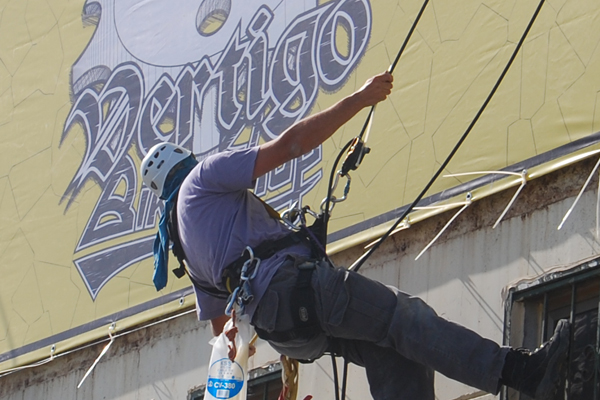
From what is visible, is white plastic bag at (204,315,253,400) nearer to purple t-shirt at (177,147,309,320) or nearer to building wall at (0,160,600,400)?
purple t-shirt at (177,147,309,320)

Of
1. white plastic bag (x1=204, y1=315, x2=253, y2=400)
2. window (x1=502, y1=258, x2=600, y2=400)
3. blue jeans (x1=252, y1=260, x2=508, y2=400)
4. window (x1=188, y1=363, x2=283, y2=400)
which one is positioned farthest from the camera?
window (x1=188, y1=363, x2=283, y2=400)

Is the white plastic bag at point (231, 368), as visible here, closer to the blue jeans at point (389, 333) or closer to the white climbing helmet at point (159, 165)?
the blue jeans at point (389, 333)

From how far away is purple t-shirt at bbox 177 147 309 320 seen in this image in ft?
17.8

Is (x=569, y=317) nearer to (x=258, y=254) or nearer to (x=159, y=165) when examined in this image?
(x=258, y=254)

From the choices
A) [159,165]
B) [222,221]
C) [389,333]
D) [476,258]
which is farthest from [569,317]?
[159,165]

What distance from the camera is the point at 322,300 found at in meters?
5.34

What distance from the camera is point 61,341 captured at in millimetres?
8648

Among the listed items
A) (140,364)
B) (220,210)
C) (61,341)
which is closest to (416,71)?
(220,210)

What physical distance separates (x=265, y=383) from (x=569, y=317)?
205 cm

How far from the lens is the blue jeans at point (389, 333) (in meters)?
5.18

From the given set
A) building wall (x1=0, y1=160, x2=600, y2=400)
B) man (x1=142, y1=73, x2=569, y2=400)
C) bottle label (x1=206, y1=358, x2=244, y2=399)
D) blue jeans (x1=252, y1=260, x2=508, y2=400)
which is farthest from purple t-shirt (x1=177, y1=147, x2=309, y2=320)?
building wall (x1=0, y1=160, x2=600, y2=400)

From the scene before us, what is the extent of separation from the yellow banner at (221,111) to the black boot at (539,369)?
3.96ft

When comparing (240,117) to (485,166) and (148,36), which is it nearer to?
(148,36)

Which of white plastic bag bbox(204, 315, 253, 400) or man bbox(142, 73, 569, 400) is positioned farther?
white plastic bag bbox(204, 315, 253, 400)
